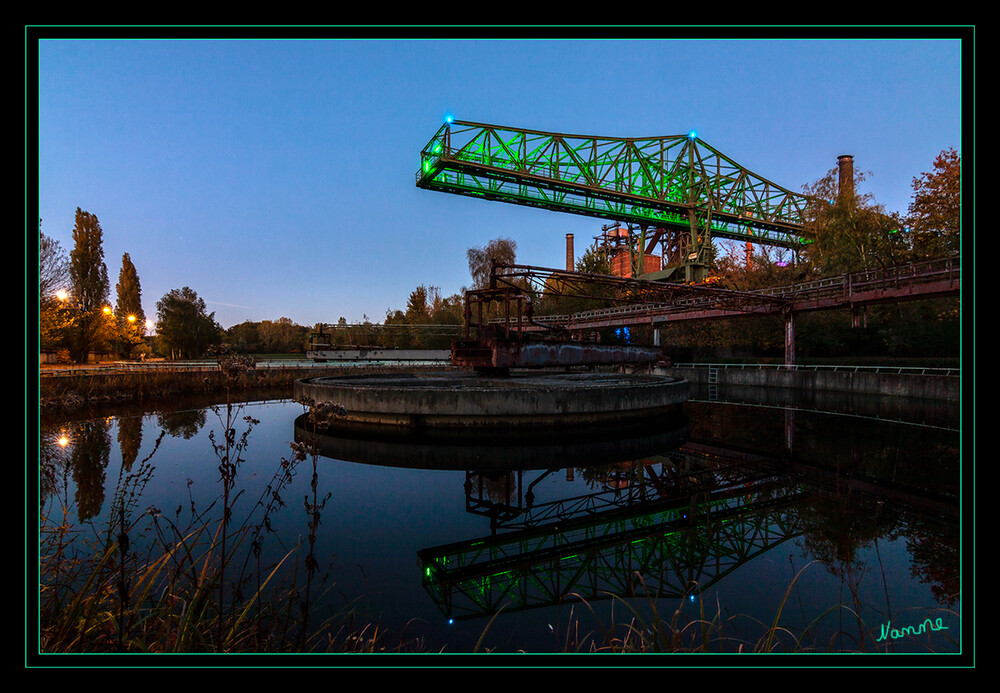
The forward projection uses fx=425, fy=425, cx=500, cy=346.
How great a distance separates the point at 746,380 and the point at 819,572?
2312cm

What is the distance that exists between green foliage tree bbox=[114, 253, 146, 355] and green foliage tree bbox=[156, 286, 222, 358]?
2.04m

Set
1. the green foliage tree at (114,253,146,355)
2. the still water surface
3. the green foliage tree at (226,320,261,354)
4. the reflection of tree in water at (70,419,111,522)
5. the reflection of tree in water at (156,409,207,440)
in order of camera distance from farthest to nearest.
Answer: the green foliage tree at (226,320,261,354)
the green foliage tree at (114,253,146,355)
the reflection of tree in water at (156,409,207,440)
the reflection of tree in water at (70,419,111,522)
the still water surface

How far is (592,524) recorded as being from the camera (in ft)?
16.2

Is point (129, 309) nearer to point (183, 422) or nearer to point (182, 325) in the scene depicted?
point (182, 325)

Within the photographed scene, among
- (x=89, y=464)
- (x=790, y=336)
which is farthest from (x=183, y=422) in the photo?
(x=790, y=336)

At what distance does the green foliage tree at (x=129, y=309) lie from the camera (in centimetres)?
3484

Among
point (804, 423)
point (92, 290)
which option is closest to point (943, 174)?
point (804, 423)

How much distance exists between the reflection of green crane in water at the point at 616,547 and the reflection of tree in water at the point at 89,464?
15.1 ft

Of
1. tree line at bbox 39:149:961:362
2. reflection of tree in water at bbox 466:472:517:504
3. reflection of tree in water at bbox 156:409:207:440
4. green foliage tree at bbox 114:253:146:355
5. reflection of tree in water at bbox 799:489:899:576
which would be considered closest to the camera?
reflection of tree in water at bbox 799:489:899:576

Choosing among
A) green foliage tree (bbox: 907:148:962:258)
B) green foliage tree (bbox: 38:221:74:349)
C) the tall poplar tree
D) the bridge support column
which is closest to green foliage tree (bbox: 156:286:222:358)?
the tall poplar tree

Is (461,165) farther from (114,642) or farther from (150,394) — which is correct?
(114,642)

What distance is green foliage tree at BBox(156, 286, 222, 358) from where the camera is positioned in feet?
141

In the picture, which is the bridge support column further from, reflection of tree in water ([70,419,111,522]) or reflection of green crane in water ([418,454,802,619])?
reflection of tree in water ([70,419,111,522])

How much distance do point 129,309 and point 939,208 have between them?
2333 inches
